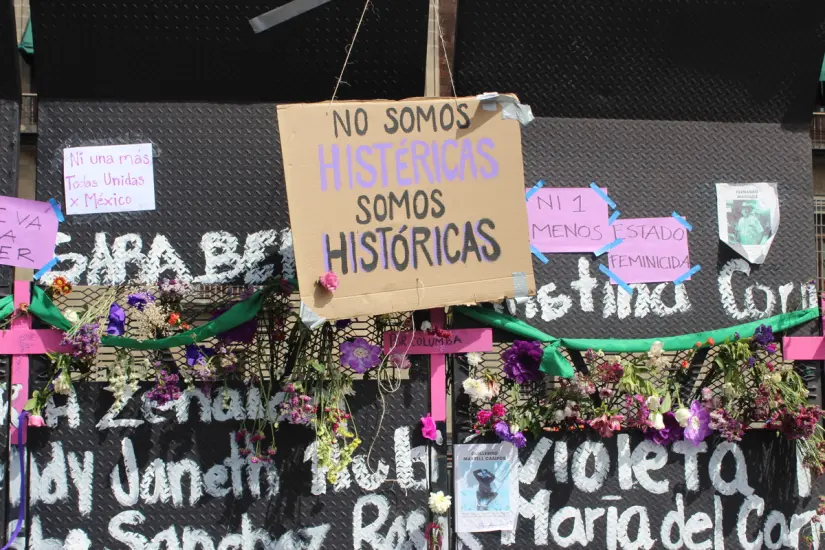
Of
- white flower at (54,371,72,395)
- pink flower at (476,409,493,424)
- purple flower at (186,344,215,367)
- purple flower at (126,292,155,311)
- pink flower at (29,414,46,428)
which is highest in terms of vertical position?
purple flower at (126,292,155,311)

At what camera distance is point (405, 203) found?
2.97 meters

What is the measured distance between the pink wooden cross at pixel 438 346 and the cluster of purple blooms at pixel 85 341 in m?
1.19

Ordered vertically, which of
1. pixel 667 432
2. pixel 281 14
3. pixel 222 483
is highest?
pixel 281 14

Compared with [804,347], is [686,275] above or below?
above

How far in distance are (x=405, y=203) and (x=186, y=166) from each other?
40.7 inches

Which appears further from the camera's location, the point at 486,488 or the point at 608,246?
the point at 608,246

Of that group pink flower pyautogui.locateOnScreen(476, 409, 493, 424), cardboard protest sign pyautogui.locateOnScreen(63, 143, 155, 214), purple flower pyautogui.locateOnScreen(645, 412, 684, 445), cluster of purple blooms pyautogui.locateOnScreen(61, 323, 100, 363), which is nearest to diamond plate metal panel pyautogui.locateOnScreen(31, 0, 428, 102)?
cardboard protest sign pyautogui.locateOnScreen(63, 143, 155, 214)

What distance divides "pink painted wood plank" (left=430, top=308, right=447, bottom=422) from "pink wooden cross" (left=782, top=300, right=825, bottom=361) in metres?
1.60

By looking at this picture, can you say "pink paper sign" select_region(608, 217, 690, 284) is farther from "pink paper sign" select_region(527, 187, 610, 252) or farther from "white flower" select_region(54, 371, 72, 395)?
"white flower" select_region(54, 371, 72, 395)

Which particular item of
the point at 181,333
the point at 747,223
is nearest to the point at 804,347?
the point at 747,223

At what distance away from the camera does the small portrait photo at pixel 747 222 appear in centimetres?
346

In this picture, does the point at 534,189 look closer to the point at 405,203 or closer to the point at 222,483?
the point at 405,203

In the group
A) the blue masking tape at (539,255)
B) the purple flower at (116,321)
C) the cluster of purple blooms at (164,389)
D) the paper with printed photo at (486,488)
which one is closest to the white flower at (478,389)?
the paper with printed photo at (486,488)

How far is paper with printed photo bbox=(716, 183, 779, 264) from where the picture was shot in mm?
3457
